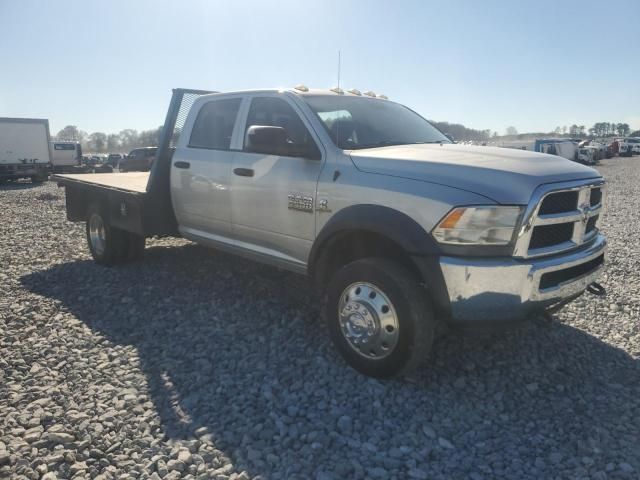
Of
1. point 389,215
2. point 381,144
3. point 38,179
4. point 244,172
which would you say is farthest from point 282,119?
point 38,179

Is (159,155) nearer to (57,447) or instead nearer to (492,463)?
(57,447)

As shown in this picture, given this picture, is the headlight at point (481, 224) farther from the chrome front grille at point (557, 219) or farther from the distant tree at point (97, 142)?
the distant tree at point (97, 142)

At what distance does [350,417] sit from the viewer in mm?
3025

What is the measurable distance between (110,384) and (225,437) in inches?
41.7

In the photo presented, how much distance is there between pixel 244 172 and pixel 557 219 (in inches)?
99.4

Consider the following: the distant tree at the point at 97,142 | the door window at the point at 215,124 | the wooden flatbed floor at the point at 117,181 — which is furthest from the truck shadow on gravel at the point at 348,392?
the distant tree at the point at 97,142

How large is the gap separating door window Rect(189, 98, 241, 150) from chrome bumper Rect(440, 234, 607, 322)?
264 centimetres

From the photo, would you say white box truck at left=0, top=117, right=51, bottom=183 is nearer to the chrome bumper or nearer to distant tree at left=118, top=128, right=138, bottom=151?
the chrome bumper

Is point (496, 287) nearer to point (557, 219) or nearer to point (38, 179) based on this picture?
point (557, 219)

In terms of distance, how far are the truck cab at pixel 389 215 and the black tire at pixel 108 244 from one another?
5.69ft

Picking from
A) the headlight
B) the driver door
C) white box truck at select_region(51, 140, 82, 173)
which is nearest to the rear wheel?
white box truck at select_region(51, 140, 82, 173)

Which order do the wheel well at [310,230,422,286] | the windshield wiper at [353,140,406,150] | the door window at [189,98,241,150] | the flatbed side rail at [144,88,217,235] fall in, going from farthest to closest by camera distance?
the flatbed side rail at [144,88,217,235] < the door window at [189,98,241,150] < the windshield wiper at [353,140,406,150] < the wheel well at [310,230,422,286]

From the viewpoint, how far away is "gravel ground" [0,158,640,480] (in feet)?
8.64

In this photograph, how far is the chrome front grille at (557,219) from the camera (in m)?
2.98
